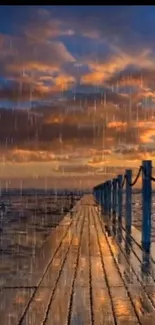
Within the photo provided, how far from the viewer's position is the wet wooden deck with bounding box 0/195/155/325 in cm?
397

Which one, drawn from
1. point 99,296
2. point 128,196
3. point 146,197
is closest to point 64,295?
point 99,296

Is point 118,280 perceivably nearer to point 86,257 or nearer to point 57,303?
point 57,303

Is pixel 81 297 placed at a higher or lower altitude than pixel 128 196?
lower

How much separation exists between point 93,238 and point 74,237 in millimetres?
440

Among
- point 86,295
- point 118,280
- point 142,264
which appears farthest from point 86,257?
point 86,295

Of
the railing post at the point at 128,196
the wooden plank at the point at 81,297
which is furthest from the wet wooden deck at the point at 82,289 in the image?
the railing post at the point at 128,196

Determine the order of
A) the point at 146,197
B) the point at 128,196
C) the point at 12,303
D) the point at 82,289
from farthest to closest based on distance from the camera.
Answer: the point at 128,196
the point at 146,197
the point at 82,289
the point at 12,303

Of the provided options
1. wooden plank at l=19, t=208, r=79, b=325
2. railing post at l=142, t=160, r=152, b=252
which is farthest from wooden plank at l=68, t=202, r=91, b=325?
railing post at l=142, t=160, r=152, b=252

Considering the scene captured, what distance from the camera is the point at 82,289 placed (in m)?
4.99

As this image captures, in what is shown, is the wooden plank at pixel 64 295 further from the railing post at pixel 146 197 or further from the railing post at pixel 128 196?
the railing post at pixel 128 196

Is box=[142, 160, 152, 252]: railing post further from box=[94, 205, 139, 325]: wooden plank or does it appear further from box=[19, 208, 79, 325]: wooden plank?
box=[94, 205, 139, 325]: wooden plank

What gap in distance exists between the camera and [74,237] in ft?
32.5

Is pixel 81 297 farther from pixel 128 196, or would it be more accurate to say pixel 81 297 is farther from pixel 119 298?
pixel 128 196
